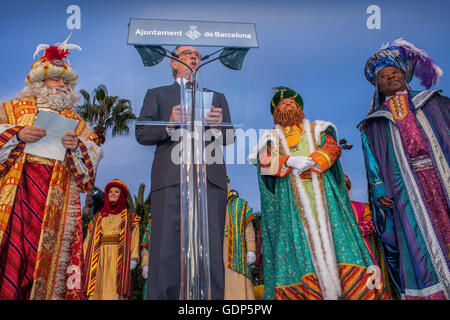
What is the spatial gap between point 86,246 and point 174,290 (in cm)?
268

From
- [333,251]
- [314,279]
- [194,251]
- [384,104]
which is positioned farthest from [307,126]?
[194,251]

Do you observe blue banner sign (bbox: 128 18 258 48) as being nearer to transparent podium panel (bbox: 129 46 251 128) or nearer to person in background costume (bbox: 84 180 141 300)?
transparent podium panel (bbox: 129 46 251 128)

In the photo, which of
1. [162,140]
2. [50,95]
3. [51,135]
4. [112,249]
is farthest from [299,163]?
[112,249]

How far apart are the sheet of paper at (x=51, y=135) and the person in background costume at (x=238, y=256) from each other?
1.89m

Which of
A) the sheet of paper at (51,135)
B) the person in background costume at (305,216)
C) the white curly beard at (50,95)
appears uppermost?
the white curly beard at (50,95)

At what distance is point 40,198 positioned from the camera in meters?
3.07

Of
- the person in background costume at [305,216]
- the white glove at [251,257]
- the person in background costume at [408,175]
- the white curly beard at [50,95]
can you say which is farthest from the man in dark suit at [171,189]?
the person in background costume at [408,175]

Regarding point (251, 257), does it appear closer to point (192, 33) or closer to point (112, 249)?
point (112, 249)

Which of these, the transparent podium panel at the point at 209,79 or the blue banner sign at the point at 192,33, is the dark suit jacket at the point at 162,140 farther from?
the blue banner sign at the point at 192,33

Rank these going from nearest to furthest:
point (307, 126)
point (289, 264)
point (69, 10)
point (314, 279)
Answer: point (314, 279) → point (289, 264) → point (307, 126) → point (69, 10)

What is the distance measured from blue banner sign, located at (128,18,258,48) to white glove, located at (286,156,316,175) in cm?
136

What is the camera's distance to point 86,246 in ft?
15.4

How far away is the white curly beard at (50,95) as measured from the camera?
3373mm
